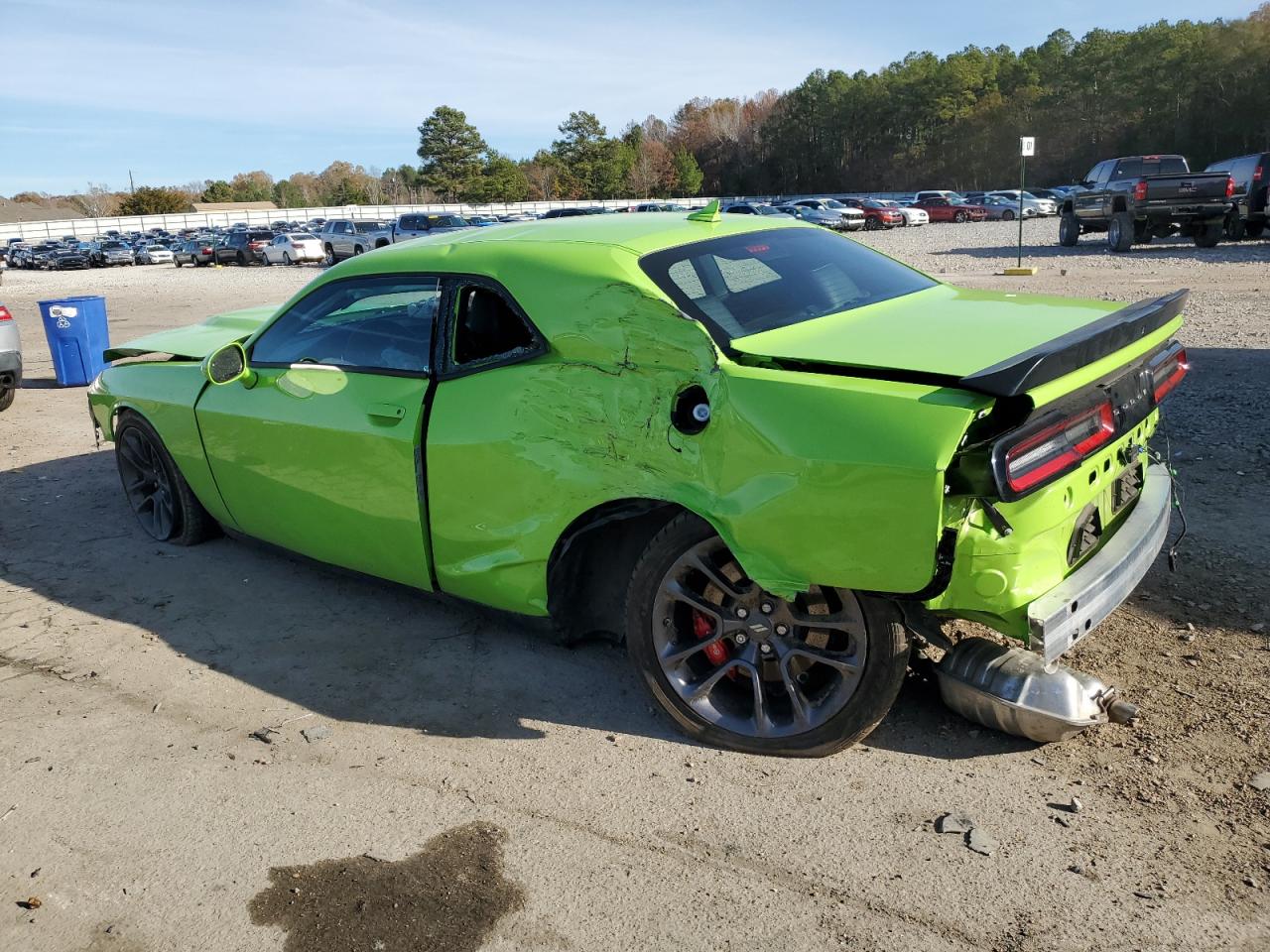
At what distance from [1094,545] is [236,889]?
108 inches

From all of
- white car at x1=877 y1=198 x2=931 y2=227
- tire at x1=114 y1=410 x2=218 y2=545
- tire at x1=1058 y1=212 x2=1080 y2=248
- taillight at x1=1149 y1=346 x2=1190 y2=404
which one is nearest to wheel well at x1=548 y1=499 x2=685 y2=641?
taillight at x1=1149 y1=346 x2=1190 y2=404

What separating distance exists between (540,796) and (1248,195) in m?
22.3

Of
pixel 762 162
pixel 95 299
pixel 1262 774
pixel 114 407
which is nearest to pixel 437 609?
pixel 114 407

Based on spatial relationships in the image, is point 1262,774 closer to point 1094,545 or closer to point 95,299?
point 1094,545

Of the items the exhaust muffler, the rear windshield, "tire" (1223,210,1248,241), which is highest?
the rear windshield

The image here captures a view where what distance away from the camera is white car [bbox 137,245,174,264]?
49.0 m

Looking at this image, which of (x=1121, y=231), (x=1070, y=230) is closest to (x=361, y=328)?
(x=1121, y=231)

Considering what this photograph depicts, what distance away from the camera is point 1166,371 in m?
3.50

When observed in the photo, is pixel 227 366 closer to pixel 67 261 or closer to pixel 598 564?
pixel 598 564

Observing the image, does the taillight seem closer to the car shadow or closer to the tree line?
the car shadow

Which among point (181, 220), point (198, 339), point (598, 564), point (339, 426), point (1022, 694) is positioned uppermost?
point (181, 220)

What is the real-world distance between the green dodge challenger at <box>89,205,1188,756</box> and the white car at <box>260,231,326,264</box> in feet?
117

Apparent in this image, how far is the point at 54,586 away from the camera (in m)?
5.00

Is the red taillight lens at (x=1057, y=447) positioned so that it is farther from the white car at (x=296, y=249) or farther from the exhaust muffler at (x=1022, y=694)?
the white car at (x=296, y=249)
